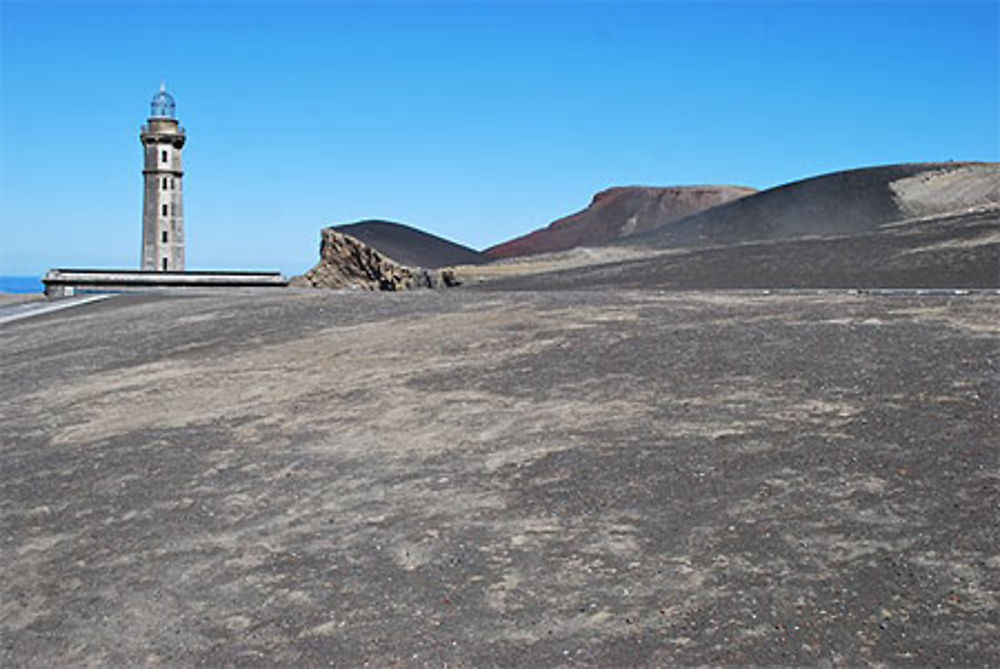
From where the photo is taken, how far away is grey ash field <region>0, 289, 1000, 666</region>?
4.55m

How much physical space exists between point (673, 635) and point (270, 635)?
183 cm

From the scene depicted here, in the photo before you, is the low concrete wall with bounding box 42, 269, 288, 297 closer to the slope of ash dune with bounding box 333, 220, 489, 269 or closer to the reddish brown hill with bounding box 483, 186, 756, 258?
the slope of ash dune with bounding box 333, 220, 489, 269

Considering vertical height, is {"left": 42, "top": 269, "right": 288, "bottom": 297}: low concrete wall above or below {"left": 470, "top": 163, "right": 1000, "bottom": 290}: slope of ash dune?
below

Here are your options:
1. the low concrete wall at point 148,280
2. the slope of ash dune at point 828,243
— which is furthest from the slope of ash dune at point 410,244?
the low concrete wall at point 148,280

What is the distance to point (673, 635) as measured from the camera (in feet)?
14.4

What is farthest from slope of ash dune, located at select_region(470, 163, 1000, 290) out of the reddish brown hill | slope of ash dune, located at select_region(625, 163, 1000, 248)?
the reddish brown hill

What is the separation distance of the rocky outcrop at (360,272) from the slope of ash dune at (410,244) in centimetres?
2252

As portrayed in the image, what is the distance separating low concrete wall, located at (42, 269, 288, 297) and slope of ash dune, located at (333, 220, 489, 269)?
90.8ft

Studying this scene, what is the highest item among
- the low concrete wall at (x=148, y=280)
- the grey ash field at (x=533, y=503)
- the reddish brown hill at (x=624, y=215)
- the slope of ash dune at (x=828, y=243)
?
the reddish brown hill at (x=624, y=215)

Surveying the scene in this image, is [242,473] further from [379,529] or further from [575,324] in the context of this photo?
[575,324]

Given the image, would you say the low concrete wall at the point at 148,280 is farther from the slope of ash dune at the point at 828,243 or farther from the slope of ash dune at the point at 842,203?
the slope of ash dune at the point at 842,203

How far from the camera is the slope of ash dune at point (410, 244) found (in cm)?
5825

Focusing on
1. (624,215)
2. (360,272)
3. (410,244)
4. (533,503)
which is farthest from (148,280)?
(624,215)

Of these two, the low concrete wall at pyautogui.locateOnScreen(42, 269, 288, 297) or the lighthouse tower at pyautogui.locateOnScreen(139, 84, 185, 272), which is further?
the lighthouse tower at pyautogui.locateOnScreen(139, 84, 185, 272)
